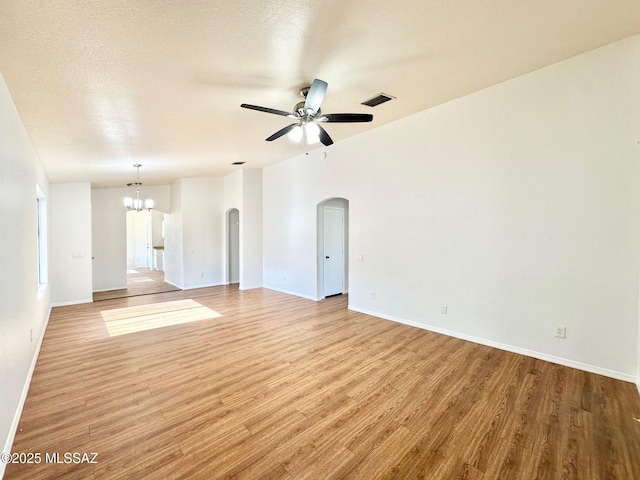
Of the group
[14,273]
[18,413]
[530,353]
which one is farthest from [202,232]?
[530,353]

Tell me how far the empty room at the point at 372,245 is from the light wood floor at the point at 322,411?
22 mm

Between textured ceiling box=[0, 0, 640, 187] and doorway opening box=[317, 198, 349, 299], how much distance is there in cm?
279

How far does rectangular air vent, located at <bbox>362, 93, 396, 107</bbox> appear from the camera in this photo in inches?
145

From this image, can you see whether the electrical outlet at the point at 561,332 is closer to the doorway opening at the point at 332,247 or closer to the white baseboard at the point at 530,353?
the white baseboard at the point at 530,353

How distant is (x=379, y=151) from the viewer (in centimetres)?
501

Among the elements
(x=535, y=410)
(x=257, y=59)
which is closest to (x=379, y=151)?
(x=257, y=59)

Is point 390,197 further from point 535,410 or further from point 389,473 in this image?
point 389,473

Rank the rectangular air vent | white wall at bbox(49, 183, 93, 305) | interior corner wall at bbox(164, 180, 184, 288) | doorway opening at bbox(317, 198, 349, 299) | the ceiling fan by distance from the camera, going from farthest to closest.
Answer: interior corner wall at bbox(164, 180, 184, 288)
doorway opening at bbox(317, 198, 349, 299)
white wall at bbox(49, 183, 93, 305)
the rectangular air vent
the ceiling fan

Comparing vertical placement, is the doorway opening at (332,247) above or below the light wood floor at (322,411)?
above

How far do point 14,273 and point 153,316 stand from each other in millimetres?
3235

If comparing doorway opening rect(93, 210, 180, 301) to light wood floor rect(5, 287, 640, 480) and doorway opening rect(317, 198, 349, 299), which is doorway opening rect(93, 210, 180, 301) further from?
light wood floor rect(5, 287, 640, 480)

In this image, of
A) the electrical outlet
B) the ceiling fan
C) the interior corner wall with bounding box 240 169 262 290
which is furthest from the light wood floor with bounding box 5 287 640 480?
the interior corner wall with bounding box 240 169 262 290

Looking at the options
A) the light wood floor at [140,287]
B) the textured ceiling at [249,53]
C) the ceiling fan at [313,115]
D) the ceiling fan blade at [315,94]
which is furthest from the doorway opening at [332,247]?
the light wood floor at [140,287]

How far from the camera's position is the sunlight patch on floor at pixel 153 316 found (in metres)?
4.86
